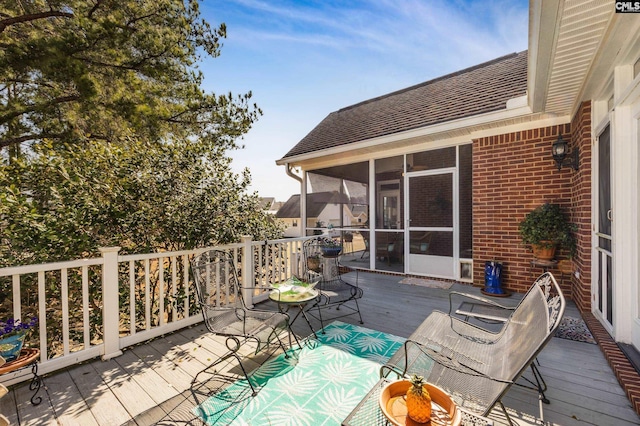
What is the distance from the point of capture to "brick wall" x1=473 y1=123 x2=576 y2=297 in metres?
4.21

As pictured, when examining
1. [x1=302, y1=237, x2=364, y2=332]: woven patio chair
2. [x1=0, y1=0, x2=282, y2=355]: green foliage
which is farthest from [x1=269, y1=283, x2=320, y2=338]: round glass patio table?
[x1=0, y1=0, x2=282, y2=355]: green foliage

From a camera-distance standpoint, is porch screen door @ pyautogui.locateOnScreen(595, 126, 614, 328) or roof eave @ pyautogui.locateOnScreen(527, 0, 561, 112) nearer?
roof eave @ pyautogui.locateOnScreen(527, 0, 561, 112)

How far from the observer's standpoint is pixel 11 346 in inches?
78.2

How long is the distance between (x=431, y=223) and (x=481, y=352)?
356 cm

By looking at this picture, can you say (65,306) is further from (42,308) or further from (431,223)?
(431,223)

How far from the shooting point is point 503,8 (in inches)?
159

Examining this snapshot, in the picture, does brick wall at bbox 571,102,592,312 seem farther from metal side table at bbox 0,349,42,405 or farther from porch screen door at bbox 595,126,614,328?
metal side table at bbox 0,349,42,405

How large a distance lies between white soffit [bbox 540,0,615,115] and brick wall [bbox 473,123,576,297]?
3.97ft


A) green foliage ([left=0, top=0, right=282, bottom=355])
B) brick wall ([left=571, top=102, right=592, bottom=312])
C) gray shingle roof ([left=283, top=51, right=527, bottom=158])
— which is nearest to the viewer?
green foliage ([left=0, top=0, right=282, bottom=355])

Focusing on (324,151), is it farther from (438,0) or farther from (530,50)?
(530,50)

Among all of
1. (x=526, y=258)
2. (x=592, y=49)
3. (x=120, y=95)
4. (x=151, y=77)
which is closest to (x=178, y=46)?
(x=151, y=77)

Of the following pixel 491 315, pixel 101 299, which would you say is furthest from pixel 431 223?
pixel 101 299

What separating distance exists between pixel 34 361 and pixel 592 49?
5404 mm

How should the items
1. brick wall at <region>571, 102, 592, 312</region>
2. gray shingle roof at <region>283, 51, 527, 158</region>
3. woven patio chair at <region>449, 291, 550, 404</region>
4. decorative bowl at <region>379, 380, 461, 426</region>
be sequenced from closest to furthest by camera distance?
→ 1. decorative bowl at <region>379, 380, 461, 426</region>
2. woven patio chair at <region>449, 291, 550, 404</region>
3. brick wall at <region>571, 102, 592, 312</region>
4. gray shingle roof at <region>283, 51, 527, 158</region>
